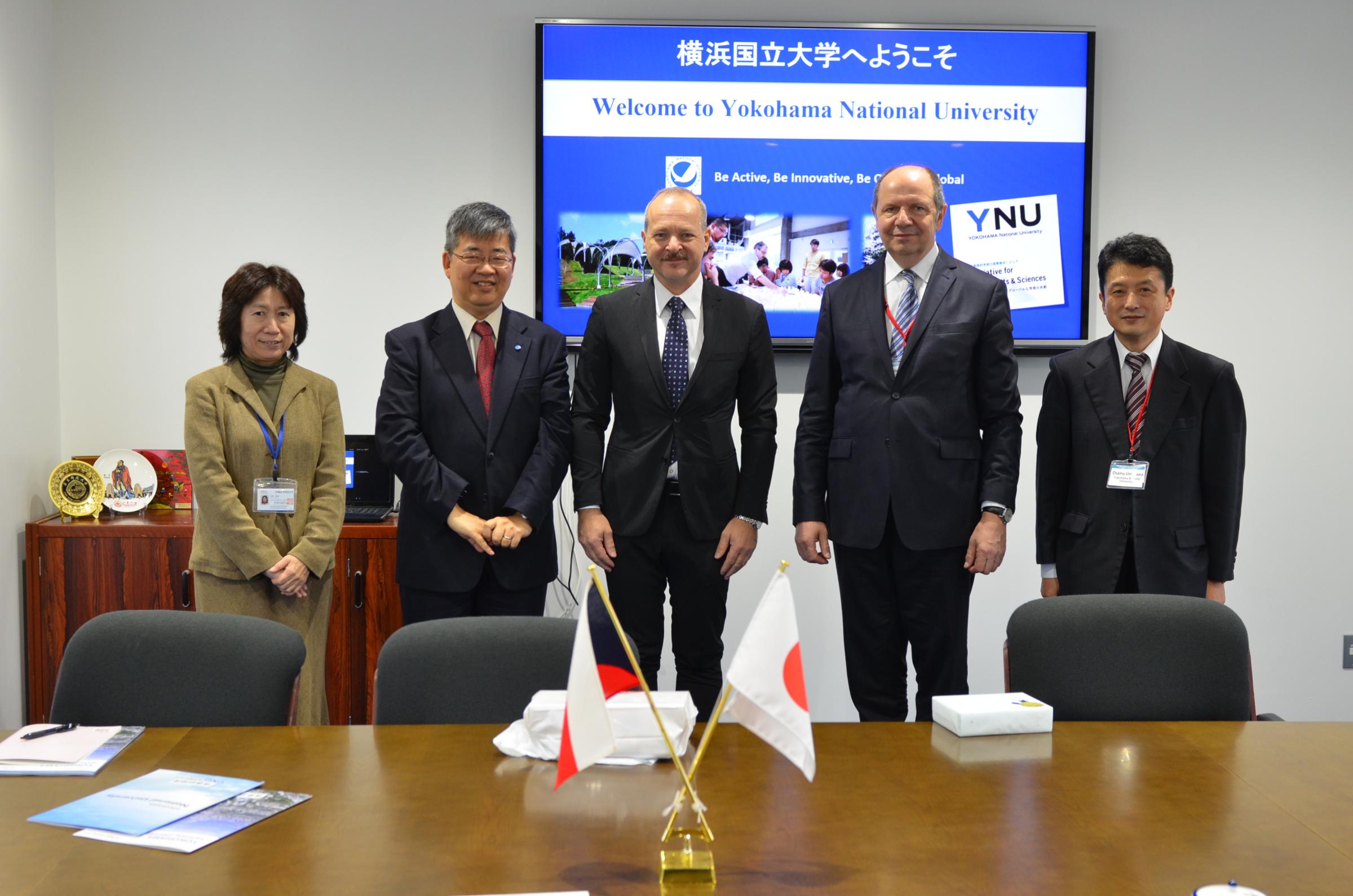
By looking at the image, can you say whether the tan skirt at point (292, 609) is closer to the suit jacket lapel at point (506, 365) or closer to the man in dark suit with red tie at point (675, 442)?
the suit jacket lapel at point (506, 365)

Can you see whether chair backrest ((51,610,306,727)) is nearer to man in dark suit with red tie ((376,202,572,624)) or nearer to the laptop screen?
man in dark suit with red tie ((376,202,572,624))

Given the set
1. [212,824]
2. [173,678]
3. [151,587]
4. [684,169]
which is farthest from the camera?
[684,169]

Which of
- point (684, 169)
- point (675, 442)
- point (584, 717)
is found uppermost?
point (684, 169)

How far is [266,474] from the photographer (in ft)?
10.3

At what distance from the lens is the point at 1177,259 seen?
176 inches

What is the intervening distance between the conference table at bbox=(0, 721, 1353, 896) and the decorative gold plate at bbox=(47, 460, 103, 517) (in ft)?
8.22

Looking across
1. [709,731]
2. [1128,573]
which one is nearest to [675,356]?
[1128,573]

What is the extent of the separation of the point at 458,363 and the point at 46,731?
152cm

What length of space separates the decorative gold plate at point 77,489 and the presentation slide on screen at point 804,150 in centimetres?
183

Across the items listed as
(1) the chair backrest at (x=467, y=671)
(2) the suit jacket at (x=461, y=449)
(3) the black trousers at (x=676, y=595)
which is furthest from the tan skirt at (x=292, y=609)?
(1) the chair backrest at (x=467, y=671)

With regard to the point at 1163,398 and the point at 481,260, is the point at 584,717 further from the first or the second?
the point at 1163,398

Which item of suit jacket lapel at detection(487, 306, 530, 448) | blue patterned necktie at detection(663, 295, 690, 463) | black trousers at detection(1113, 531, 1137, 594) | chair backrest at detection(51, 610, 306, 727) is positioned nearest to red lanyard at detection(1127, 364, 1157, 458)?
black trousers at detection(1113, 531, 1137, 594)

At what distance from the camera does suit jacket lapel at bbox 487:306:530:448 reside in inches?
123

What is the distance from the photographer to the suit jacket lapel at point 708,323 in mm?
3184
